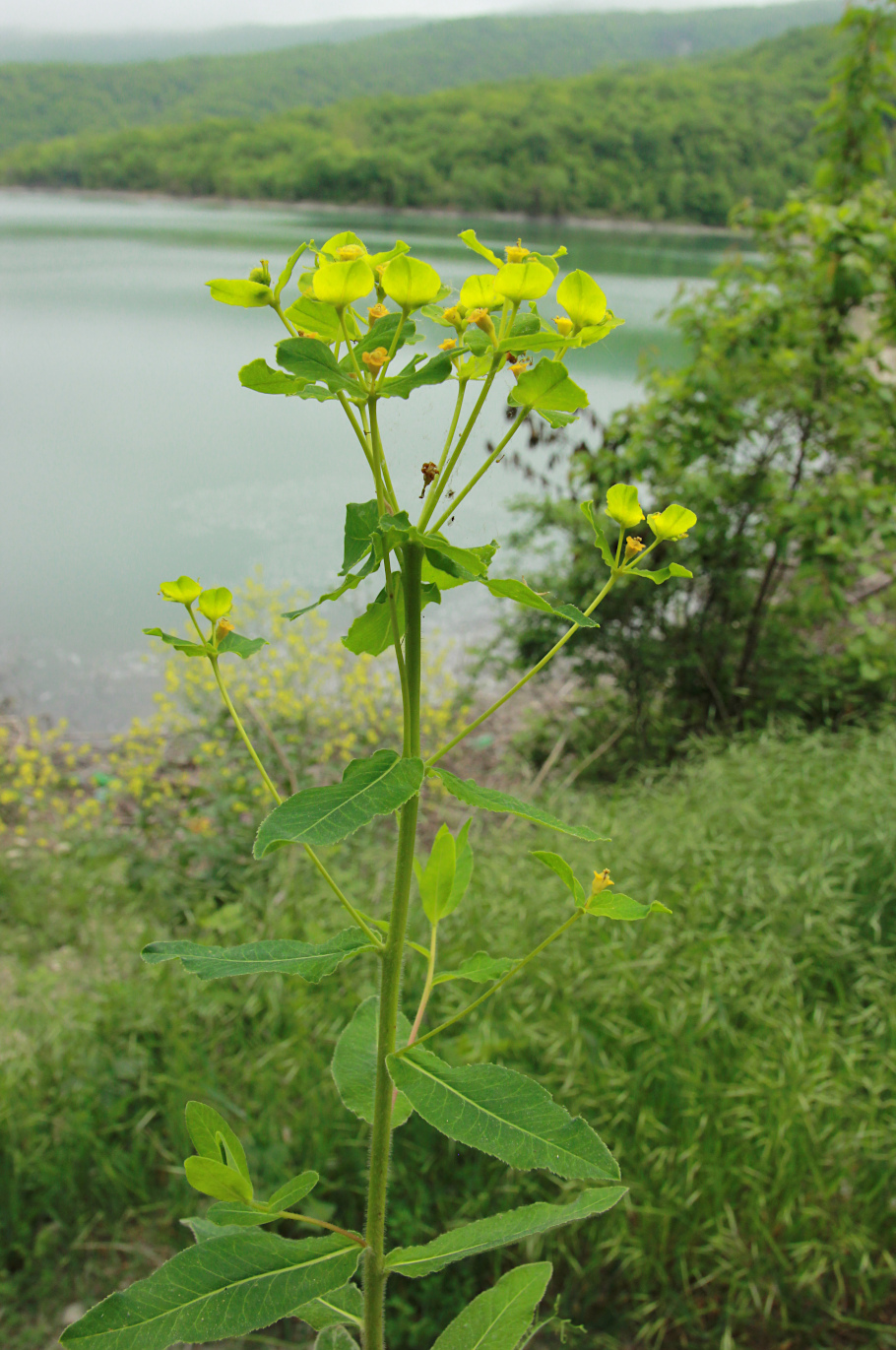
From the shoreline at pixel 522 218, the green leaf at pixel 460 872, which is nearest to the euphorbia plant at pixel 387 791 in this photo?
the green leaf at pixel 460 872

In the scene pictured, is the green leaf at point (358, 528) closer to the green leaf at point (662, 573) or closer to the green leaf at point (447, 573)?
the green leaf at point (447, 573)

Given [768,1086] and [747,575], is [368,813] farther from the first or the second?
[747,575]

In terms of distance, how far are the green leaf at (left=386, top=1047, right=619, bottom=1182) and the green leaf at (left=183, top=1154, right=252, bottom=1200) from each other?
14cm

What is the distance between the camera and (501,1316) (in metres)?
0.64

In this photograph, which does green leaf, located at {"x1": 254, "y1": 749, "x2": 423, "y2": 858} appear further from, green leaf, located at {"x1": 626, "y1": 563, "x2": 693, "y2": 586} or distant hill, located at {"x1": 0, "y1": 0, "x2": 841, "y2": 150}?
distant hill, located at {"x1": 0, "y1": 0, "x2": 841, "y2": 150}

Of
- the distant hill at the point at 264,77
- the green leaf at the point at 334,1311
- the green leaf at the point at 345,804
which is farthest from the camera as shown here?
the distant hill at the point at 264,77

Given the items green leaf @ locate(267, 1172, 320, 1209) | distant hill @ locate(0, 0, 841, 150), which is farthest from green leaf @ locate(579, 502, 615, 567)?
distant hill @ locate(0, 0, 841, 150)

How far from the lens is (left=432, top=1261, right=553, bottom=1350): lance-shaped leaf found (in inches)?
24.9

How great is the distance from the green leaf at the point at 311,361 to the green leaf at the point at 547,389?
0.11 meters

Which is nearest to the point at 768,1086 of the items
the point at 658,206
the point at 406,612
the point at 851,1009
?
the point at 851,1009

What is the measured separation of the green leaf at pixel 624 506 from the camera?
1.81 ft

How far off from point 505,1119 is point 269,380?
47cm

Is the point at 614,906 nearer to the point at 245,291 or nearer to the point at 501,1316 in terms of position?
the point at 501,1316

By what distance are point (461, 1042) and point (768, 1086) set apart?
2.24 feet
